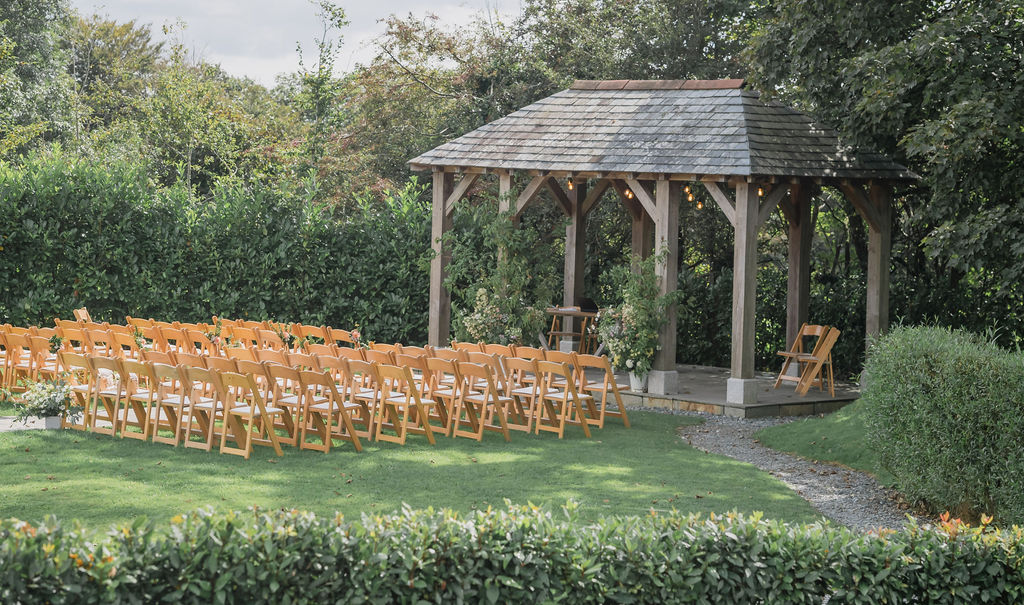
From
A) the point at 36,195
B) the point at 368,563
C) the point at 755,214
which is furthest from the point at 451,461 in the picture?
the point at 36,195

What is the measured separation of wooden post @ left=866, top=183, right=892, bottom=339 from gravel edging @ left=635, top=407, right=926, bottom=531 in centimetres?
258

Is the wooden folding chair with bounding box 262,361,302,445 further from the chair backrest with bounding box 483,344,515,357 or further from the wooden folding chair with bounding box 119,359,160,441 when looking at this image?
the chair backrest with bounding box 483,344,515,357

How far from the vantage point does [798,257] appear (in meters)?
16.1

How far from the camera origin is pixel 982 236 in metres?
11.7

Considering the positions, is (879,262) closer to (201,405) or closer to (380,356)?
(380,356)

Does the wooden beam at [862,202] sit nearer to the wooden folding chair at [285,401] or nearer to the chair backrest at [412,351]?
the chair backrest at [412,351]

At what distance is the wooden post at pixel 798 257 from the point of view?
1602cm

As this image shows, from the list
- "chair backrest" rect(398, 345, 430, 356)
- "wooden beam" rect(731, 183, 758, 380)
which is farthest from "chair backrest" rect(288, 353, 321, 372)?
"wooden beam" rect(731, 183, 758, 380)

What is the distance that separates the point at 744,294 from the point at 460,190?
4.85 metres

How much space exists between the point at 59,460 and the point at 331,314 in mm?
9506

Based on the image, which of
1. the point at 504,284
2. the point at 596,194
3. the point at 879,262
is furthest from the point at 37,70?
the point at 879,262

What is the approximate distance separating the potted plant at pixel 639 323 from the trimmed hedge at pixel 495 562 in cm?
835

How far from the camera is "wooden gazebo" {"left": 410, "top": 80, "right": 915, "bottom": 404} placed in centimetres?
1341

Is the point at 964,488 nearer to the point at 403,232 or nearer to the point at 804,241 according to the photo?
the point at 804,241
